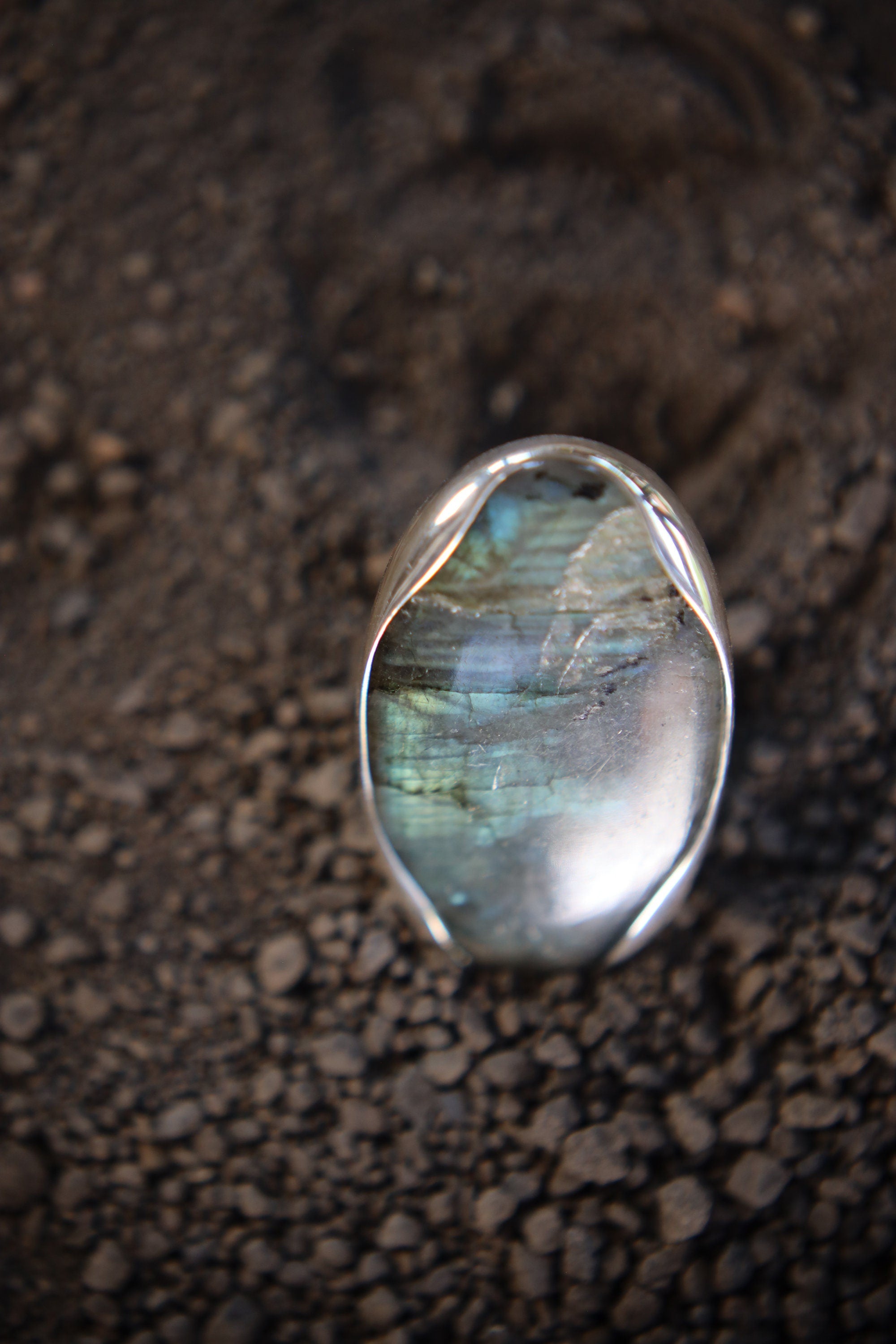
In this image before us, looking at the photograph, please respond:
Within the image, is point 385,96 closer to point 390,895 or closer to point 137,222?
point 137,222

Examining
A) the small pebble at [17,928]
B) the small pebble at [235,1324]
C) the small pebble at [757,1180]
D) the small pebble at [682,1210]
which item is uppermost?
the small pebble at [17,928]

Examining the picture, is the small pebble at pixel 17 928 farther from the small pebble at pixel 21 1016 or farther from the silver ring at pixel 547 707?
the silver ring at pixel 547 707

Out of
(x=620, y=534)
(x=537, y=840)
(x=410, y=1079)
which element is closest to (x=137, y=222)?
(x=620, y=534)

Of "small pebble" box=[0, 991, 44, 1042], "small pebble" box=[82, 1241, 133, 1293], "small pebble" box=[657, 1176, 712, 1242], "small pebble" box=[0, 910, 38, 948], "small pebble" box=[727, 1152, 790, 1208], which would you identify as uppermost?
"small pebble" box=[0, 910, 38, 948]

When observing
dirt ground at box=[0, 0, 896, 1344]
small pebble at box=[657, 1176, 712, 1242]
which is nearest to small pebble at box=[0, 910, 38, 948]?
dirt ground at box=[0, 0, 896, 1344]

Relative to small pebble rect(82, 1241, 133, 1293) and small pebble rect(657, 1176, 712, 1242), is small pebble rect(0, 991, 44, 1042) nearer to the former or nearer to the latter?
small pebble rect(82, 1241, 133, 1293)

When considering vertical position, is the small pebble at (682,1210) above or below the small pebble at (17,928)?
below

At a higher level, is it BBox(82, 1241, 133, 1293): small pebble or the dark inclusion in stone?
the dark inclusion in stone

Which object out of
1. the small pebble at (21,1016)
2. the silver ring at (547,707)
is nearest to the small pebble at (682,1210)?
the silver ring at (547,707)
